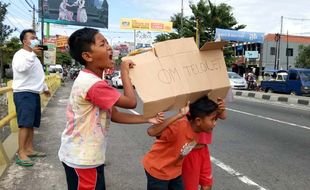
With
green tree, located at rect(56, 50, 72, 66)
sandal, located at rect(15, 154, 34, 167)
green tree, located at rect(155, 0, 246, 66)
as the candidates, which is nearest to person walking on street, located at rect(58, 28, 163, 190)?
sandal, located at rect(15, 154, 34, 167)

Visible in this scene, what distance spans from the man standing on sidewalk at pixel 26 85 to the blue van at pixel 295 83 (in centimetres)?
2089

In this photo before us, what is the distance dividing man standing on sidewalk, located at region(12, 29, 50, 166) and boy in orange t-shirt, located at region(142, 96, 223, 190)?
2912mm

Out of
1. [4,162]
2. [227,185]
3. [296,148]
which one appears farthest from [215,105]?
[296,148]

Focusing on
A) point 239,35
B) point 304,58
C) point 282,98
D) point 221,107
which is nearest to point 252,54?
point 304,58

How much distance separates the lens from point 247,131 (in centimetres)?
930

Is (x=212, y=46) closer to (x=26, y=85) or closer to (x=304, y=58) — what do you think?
(x=26, y=85)

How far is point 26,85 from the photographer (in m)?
5.59

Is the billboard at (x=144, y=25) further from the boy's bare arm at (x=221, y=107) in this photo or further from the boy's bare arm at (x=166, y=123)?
the boy's bare arm at (x=166, y=123)

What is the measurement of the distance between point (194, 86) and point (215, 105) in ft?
1.09

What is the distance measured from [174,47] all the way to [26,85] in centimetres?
338

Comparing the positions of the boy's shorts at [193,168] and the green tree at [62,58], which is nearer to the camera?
the boy's shorts at [193,168]

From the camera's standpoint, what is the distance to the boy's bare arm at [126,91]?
256cm

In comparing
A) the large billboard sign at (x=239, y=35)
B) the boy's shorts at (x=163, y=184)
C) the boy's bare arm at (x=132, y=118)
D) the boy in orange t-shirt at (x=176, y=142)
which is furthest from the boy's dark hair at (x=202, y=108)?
the large billboard sign at (x=239, y=35)

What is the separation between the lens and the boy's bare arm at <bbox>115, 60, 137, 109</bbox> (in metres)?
2.56
